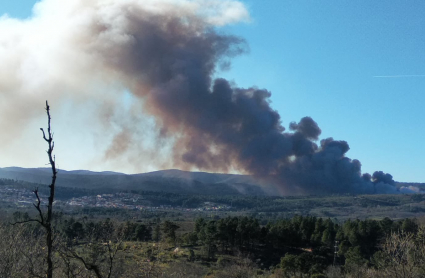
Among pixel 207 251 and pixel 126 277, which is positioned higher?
pixel 126 277

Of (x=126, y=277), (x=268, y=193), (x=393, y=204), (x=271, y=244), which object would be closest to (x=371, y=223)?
(x=271, y=244)

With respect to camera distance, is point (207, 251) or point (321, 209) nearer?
point (207, 251)

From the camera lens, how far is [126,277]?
15789 mm

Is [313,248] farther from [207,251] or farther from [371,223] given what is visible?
[207,251]

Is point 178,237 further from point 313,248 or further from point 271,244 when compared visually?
point 313,248

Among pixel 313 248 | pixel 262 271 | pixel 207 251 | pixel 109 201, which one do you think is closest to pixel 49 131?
pixel 262 271

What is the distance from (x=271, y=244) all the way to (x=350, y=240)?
10024mm

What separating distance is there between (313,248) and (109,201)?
9137 cm

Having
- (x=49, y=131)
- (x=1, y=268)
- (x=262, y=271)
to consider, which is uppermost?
(x=49, y=131)

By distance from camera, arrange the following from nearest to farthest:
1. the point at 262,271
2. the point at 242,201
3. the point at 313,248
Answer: the point at 262,271, the point at 313,248, the point at 242,201

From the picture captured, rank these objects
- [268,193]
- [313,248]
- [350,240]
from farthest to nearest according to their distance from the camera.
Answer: [268,193] → [313,248] → [350,240]

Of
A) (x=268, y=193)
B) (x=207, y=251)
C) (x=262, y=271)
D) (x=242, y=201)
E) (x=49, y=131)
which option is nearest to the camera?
(x=49, y=131)

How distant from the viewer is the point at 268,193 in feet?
627

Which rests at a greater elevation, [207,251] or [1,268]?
[1,268]
